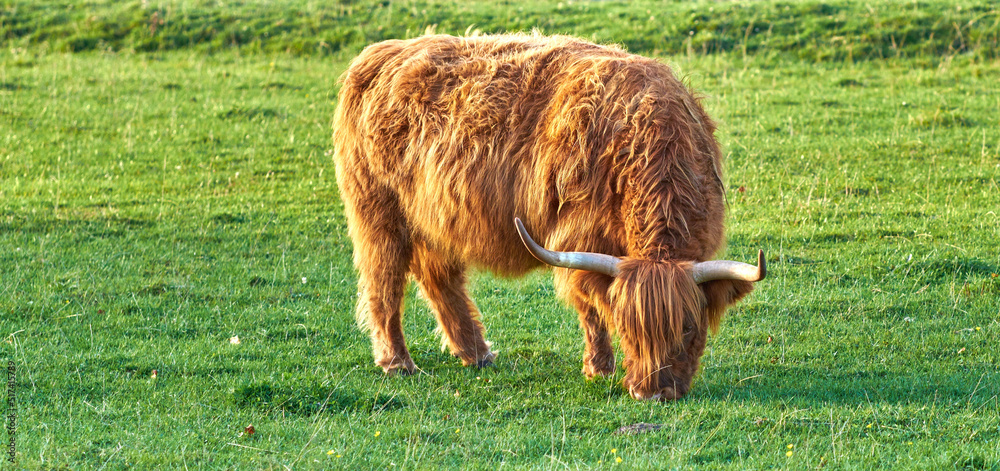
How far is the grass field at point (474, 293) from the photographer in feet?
17.1

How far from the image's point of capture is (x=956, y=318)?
720 centimetres

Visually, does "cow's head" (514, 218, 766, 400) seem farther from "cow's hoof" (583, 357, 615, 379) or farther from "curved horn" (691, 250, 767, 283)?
"cow's hoof" (583, 357, 615, 379)

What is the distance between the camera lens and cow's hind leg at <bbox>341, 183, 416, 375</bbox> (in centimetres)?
678

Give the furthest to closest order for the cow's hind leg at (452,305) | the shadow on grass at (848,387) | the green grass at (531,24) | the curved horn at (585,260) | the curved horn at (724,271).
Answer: the green grass at (531,24) → the cow's hind leg at (452,305) → the shadow on grass at (848,387) → the curved horn at (585,260) → the curved horn at (724,271)

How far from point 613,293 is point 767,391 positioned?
1.25 m

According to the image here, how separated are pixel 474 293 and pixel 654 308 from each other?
10.7ft

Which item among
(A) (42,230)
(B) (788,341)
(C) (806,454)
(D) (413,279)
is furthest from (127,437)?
(A) (42,230)

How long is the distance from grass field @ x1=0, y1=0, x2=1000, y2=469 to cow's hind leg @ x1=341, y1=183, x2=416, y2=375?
0.21m

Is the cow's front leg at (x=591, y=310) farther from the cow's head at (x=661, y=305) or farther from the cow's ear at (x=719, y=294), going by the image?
the cow's ear at (x=719, y=294)

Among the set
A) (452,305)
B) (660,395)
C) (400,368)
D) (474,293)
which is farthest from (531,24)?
(660,395)

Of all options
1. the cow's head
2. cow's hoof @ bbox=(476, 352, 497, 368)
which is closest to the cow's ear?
the cow's head

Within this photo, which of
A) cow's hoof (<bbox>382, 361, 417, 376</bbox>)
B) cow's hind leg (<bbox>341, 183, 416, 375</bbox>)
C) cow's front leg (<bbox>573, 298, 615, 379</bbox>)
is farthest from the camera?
cow's hind leg (<bbox>341, 183, 416, 375</bbox>)

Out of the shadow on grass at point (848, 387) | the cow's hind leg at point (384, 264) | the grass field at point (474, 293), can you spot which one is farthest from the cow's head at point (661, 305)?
the cow's hind leg at point (384, 264)

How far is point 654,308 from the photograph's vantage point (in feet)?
17.5
